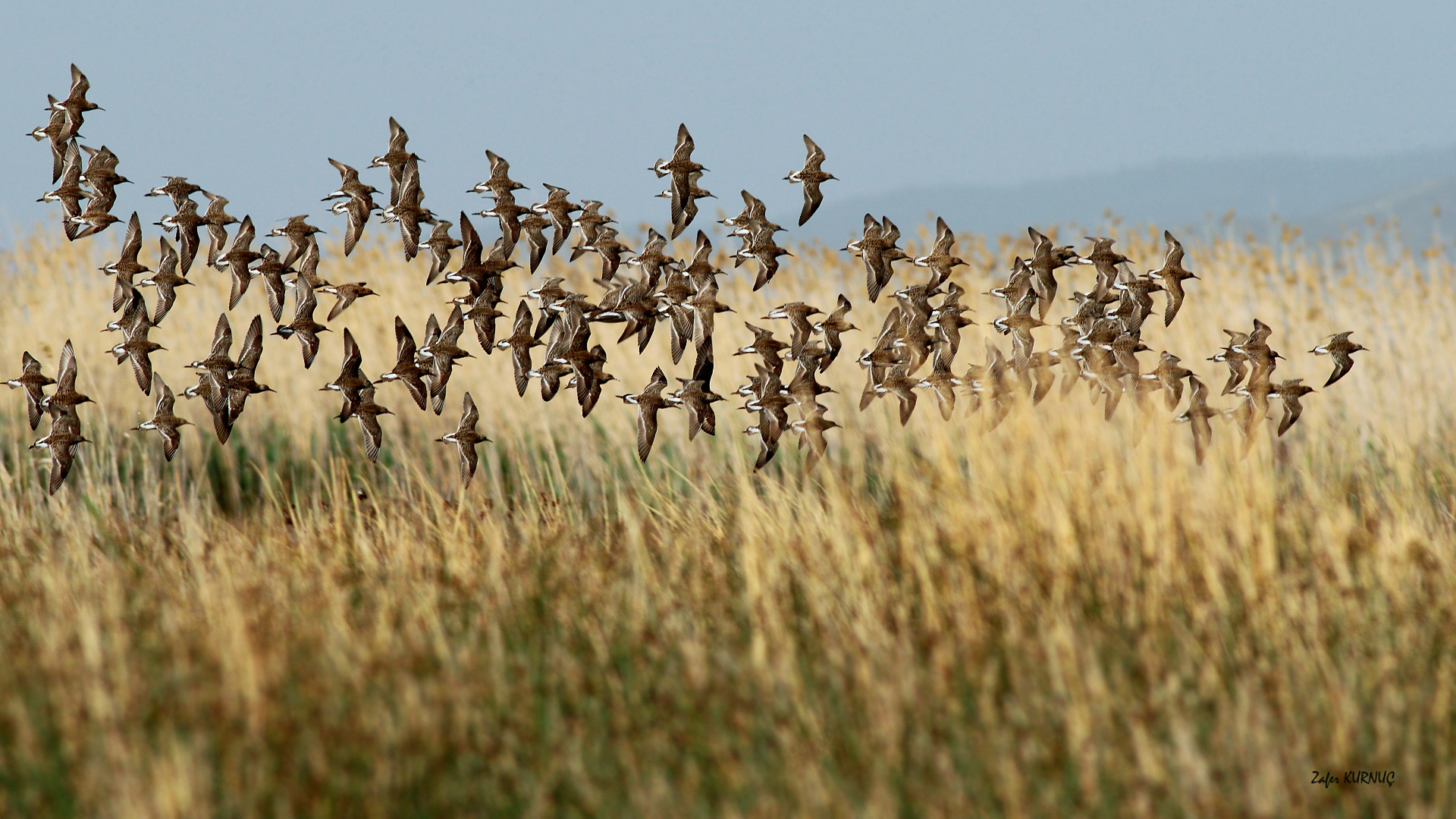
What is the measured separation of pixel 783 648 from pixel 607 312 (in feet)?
5.16

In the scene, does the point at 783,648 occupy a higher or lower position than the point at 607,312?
lower

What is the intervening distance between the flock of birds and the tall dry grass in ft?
0.93

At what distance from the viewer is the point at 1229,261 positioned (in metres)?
9.02

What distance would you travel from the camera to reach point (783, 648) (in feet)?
12.1

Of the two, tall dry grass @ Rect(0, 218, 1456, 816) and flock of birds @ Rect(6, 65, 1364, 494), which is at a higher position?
flock of birds @ Rect(6, 65, 1364, 494)

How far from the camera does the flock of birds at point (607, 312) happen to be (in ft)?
15.2

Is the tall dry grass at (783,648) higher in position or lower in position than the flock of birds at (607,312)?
lower

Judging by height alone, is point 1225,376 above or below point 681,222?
below

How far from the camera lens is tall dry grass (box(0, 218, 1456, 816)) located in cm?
308

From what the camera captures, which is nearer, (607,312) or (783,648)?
(783,648)

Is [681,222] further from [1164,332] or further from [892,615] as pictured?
[1164,332]

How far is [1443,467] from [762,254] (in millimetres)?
4054

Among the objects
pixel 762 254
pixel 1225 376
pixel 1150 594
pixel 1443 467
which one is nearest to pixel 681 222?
pixel 762 254

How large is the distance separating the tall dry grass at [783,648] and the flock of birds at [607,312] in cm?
28
